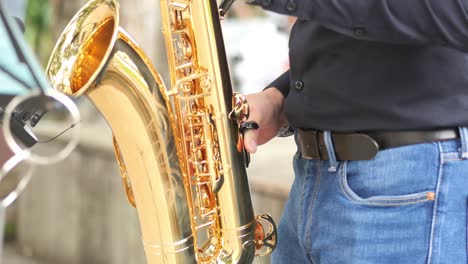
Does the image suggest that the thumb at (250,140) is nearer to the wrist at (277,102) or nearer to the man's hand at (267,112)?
the man's hand at (267,112)

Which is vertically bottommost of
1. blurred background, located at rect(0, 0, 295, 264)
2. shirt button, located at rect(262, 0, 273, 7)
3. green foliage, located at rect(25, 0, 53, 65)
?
blurred background, located at rect(0, 0, 295, 264)

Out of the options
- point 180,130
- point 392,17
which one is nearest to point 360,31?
point 392,17

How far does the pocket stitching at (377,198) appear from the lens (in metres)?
1.32

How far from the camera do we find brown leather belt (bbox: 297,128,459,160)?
1342 mm

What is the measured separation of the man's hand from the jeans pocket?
0.27 metres

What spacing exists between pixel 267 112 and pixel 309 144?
19cm

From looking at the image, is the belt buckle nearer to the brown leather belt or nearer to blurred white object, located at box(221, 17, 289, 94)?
the brown leather belt

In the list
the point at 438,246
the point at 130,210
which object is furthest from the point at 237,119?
the point at 130,210

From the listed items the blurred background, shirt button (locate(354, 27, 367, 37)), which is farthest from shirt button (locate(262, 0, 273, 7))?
the blurred background

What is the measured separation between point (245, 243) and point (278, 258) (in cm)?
11

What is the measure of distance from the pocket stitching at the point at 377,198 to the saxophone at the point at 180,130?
0.22 metres

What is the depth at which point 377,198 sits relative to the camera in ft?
4.42

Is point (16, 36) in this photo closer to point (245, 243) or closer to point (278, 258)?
point (245, 243)

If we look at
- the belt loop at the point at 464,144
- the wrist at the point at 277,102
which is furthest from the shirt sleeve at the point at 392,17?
the wrist at the point at 277,102
